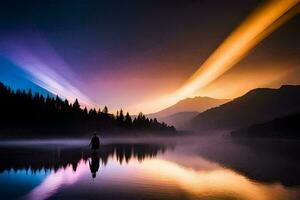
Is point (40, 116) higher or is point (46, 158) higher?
point (40, 116)

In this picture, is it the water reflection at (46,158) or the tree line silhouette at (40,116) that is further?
the tree line silhouette at (40,116)

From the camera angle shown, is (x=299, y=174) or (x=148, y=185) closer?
(x=148, y=185)

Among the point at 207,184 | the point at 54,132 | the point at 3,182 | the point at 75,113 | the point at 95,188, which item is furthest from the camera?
the point at 75,113

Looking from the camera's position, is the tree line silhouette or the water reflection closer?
the water reflection

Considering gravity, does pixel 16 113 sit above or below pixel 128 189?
above

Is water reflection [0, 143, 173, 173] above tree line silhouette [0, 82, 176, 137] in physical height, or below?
below

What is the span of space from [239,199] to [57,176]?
11930 millimetres

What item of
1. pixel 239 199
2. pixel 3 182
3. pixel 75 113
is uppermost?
pixel 75 113

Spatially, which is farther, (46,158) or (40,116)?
(40,116)

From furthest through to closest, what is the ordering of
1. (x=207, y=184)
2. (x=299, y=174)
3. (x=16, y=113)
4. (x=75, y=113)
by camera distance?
(x=75, y=113) < (x=16, y=113) < (x=299, y=174) < (x=207, y=184)

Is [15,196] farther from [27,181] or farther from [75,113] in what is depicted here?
[75,113]

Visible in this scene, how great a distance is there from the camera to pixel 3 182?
70.2 feet

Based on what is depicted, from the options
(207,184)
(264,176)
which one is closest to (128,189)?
(207,184)

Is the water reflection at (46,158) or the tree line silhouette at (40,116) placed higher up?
the tree line silhouette at (40,116)
